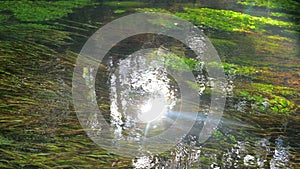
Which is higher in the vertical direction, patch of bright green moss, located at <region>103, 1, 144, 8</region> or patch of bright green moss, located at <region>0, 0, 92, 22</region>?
patch of bright green moss, located at <region>103, 1, 144, 8</region>

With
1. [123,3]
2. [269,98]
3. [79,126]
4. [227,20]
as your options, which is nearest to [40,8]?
[123,3]

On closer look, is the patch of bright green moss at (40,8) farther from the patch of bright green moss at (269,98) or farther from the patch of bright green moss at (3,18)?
the patch of bright green moss at (269,98)

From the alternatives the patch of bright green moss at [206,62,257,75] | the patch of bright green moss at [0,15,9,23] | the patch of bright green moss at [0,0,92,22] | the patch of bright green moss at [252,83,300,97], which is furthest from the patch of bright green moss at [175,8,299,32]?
the patch of bright green moss at [0,15,9,23]

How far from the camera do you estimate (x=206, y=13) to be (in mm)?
4059

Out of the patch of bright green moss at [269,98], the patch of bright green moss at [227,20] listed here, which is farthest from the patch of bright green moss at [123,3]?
the patch of bright green moss at [269,98]

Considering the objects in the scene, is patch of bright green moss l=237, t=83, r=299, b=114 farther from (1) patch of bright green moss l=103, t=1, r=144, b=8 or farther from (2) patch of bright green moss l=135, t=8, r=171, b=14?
(1) patch of bright green moss l=103, t=1, r=144, b=8

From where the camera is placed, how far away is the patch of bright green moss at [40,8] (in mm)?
3607

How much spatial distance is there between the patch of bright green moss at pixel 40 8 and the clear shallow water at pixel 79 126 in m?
0.69

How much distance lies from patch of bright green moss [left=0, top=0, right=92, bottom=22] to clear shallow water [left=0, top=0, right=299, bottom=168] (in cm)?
69

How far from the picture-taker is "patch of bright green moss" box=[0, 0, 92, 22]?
361cm

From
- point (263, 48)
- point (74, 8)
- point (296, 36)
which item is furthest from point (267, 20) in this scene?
point (74, 8)

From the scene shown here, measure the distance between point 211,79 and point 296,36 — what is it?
151 centimetres

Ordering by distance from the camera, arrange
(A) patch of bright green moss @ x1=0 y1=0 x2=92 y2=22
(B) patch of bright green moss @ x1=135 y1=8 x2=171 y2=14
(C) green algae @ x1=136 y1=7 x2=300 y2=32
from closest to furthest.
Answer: (A) patch of bright green moss @ x1=0 y1=0 x2=92 y2=22 → (C) green algae @ x1=136 y1=7 x2=300 y2=32 → (B) patch of bright green moss @ x1=135 y1=8 x2=171 y2=14

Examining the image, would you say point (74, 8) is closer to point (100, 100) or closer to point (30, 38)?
point (30, 38)
